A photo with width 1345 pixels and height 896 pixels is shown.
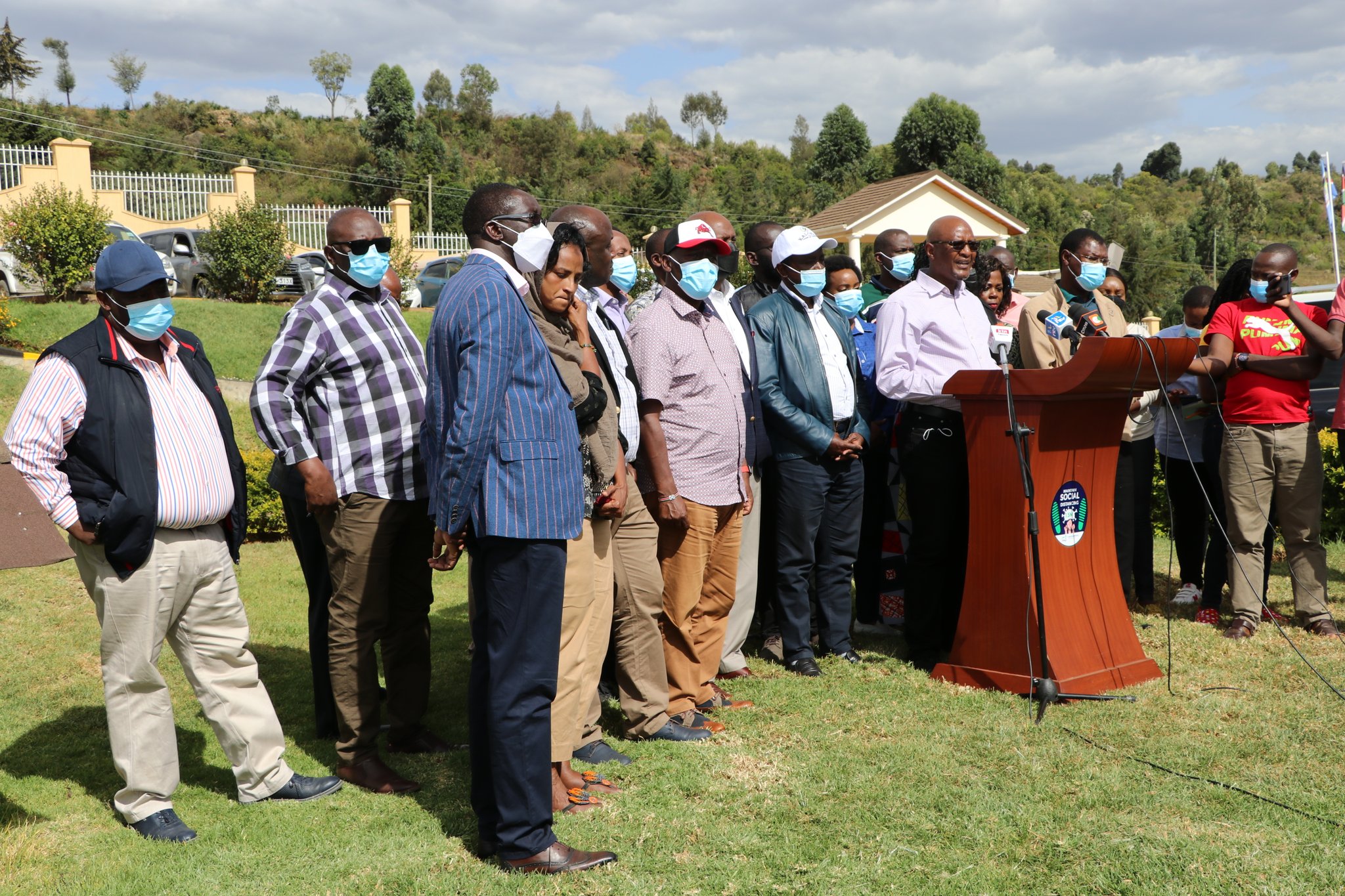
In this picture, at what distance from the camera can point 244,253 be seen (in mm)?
19641

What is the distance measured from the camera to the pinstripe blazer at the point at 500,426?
3.26 metres

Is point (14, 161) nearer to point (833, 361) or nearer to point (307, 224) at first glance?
point (307, 224)

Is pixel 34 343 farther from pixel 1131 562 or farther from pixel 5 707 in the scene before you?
pixel 1131 562

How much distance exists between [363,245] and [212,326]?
536 inches

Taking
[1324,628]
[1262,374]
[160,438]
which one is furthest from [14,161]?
[1324,628]

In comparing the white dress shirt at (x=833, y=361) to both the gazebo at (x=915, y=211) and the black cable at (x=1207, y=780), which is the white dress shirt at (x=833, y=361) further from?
the gazebo at (x=915, y=211)

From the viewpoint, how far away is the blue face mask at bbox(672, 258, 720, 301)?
5.12m

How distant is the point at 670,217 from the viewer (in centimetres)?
4444

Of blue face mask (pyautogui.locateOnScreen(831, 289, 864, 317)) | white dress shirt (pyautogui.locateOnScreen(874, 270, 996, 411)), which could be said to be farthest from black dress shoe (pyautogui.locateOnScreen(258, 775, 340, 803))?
blue face mask (pyautogui.locateOnScreen(831, 289, 864, 317))

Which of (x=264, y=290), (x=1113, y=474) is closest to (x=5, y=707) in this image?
(x=1113, y=474)

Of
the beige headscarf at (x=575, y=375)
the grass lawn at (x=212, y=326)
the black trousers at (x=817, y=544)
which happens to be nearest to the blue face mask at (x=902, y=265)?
the black trousers at (x=817, y=544)

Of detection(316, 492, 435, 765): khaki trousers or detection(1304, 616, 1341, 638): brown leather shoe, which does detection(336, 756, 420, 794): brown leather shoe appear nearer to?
detection(316, 492, 435, 765): khaki trousers

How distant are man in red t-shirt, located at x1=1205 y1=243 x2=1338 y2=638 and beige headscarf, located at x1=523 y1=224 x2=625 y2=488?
400 centimetres

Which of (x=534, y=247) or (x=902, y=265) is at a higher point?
(x=902, y=265)
